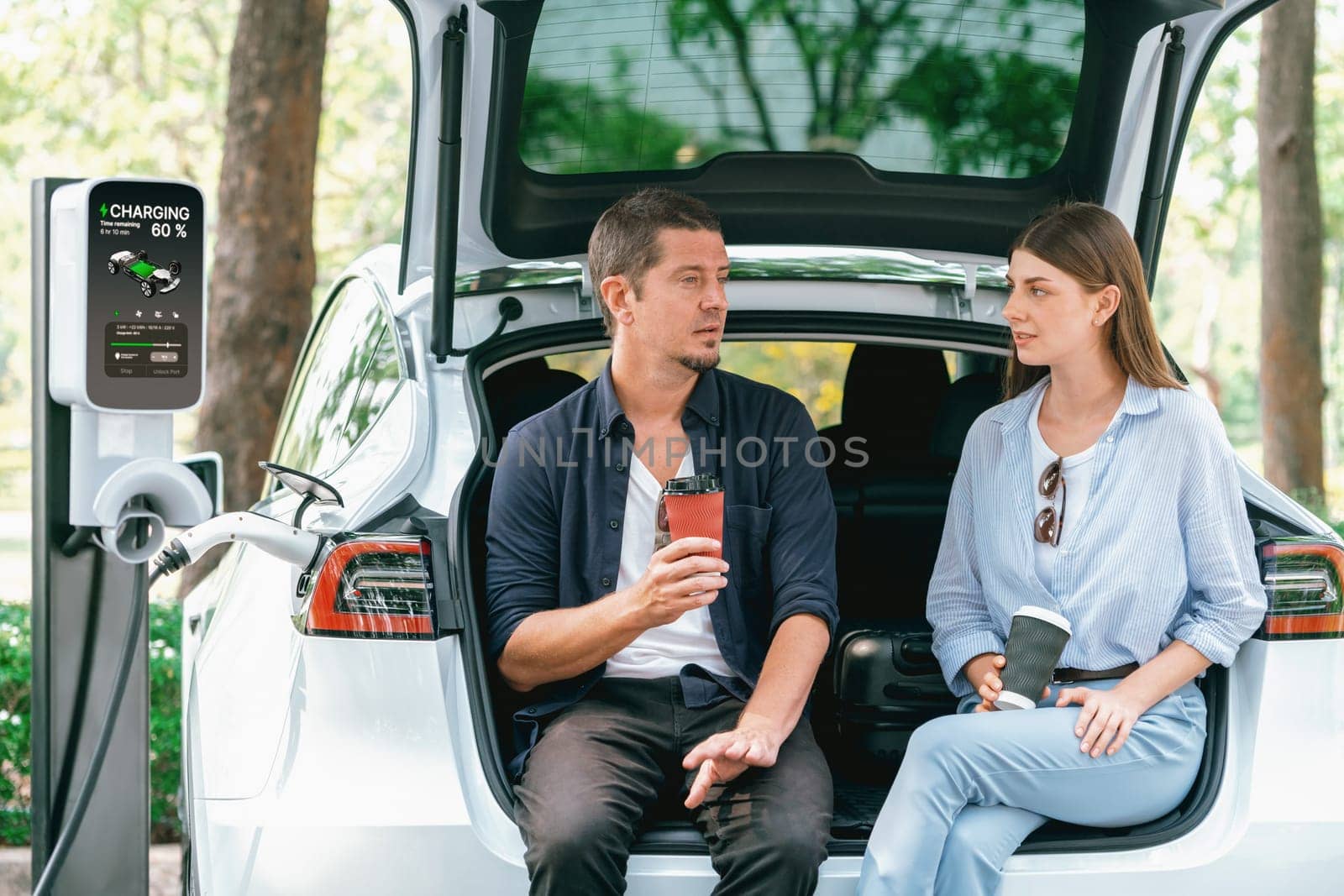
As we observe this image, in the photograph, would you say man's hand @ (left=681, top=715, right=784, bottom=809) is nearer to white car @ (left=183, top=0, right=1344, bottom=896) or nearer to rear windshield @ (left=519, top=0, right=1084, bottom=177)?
white car @ (left=183, top=0, right=1344, bottom=896)

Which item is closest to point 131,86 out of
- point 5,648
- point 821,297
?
point 5,648

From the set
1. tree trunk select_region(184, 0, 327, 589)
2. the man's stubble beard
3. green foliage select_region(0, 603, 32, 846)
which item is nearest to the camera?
the man's stubble beard

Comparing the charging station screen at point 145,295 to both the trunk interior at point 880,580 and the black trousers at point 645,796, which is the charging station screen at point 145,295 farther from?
the black trousers at point 645,796

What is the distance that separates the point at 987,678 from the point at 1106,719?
233 mm

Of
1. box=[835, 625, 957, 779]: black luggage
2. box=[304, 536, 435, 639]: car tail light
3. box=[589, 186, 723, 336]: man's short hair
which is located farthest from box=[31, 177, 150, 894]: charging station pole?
box=[835, 625, 957, 779]: black luggage

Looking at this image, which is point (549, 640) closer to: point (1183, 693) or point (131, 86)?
point (1183, 693)

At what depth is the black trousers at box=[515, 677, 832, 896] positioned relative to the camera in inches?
88.4

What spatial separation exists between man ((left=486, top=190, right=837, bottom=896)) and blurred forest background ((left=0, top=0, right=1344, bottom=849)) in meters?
0.48

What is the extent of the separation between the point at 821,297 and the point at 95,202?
1.59 metres

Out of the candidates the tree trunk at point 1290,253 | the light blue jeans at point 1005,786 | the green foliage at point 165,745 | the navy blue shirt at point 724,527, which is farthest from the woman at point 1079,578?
the tree trunk at point 1290,253

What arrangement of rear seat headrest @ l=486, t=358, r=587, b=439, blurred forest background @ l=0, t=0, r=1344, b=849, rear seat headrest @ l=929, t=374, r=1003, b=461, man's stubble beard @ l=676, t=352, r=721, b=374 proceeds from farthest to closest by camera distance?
rear seat headrest @ l=929, t=374, r=1003, b=461, rear seat headrest @ l=486, t=358, r=587, b=439, blurred forest background @ l=0, t=0, r=1344, b=849, man's stubble beard @ l=676, t=352, r=721, b=374

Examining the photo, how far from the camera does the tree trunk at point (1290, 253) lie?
918 cm

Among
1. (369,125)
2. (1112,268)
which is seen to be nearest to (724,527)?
(1112,268)

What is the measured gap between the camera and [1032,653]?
8.07 feet
